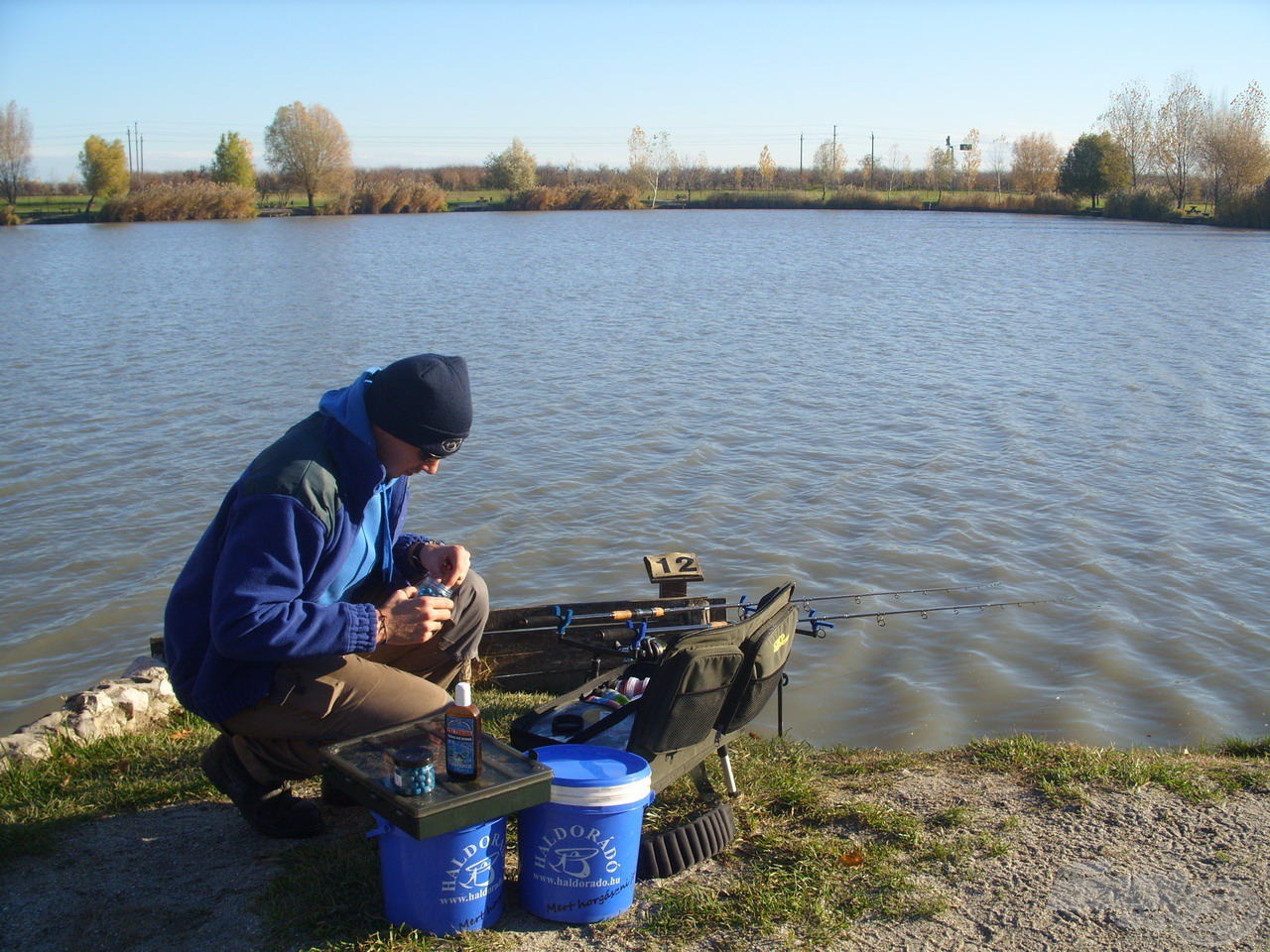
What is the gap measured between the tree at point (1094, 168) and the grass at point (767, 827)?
250 ft

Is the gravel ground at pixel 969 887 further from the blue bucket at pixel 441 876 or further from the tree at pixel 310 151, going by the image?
the tree at pixel 310 151

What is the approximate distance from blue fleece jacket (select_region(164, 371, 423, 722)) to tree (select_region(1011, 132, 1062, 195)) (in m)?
93.5

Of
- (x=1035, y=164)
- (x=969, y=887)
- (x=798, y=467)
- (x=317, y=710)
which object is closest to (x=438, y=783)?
(x=317, y=710)

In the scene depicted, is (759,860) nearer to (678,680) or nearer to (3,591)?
(678,680)

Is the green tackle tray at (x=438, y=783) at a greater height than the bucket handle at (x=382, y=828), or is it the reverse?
the green tackle tray at (x=438, y=783)

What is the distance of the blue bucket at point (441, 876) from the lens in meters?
2.92

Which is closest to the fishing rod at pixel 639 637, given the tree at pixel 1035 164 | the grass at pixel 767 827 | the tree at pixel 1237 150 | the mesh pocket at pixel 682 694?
the mesh pocket at pixel 682 694

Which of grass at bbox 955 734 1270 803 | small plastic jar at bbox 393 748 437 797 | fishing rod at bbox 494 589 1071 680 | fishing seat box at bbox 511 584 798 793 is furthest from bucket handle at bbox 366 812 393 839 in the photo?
grass at bbox 955 734 1270 803

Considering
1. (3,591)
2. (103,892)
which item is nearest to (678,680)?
(103,892)

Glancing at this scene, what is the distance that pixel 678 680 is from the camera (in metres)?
3.35

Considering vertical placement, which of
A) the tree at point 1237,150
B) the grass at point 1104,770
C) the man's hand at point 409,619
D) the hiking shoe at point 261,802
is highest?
the tree at point 1237,150

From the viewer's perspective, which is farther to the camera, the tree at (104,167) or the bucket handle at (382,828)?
the tree at (104,167)

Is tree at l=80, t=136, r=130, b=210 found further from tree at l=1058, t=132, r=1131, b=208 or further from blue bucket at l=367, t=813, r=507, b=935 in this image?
blue bucket at l=367, t=813, r=507, b=935

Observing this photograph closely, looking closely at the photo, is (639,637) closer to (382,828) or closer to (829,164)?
(382,828)
